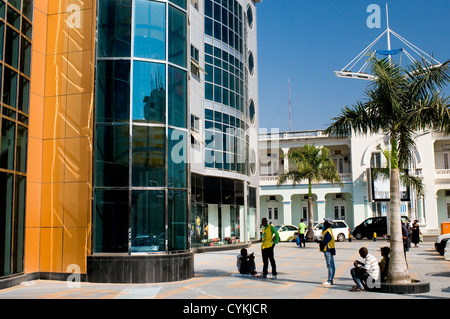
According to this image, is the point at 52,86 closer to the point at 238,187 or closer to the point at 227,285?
the point at 227,285

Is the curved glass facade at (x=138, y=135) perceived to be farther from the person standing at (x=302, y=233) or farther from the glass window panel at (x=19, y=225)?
the person standing at (x=302, y=233)

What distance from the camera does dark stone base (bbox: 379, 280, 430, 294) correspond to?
12.0 meters

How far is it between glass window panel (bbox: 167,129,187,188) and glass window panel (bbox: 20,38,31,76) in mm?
4516

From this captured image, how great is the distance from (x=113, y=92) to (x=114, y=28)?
6.48ft

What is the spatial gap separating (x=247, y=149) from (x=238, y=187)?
290 centimetres

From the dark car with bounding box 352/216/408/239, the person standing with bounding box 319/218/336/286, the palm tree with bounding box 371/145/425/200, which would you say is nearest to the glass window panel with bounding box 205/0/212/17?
the palm tree with bounding box 371/145/425/200

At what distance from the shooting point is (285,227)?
39.8m

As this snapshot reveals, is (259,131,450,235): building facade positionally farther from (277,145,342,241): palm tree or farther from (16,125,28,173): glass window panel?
(16,125,28,173): glass window panel

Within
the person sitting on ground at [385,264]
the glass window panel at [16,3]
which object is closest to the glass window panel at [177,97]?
the glass window panel at [16,3]

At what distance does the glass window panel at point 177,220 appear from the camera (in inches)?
587

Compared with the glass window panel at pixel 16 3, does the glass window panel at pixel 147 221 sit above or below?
below

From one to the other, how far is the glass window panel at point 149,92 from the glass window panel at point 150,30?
1.22 ft
